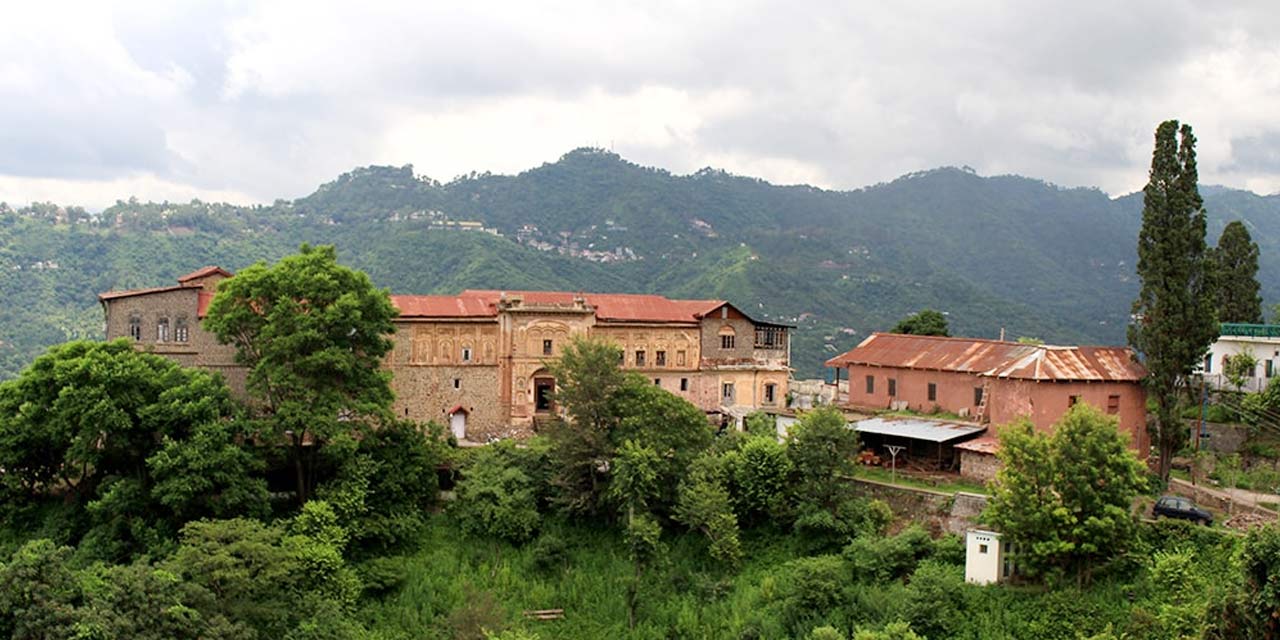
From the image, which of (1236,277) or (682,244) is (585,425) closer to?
(1236,277)

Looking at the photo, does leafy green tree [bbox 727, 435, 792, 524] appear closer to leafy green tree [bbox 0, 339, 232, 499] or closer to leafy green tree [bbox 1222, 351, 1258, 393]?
leafy green tree [bbox 1222, 351, 1258, 393]

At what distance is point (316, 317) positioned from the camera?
1209 inches

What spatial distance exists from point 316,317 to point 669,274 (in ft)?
213

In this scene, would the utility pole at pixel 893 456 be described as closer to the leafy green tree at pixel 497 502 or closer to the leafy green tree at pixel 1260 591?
the leafy green tree at pixel 497 502

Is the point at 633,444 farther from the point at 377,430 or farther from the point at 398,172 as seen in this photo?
the point at 398,172

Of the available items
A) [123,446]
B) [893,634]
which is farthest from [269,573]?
[893,634]

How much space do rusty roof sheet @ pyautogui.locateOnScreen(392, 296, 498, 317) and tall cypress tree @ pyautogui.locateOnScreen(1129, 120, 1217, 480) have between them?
2338 cm

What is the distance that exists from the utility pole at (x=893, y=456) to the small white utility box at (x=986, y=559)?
18.4ft

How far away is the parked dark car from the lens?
25297 mm

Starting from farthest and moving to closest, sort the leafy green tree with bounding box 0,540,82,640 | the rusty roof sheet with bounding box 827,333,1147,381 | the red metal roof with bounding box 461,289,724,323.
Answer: the red metal roof with bounding box 461,289,724,323 < the rusty roof sheet with bounding box 827,333,1147,381 < the leafy green tree with bounding box 0,540,82,640

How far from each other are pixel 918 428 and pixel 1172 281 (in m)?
8.84

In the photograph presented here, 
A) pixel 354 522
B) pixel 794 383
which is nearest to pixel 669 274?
pixel 794 383

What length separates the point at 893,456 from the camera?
3191cm

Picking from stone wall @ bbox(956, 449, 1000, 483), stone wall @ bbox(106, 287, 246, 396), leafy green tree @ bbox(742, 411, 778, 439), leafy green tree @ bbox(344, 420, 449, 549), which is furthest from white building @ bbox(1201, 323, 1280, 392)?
stone wall @ bbox(106, 287, 246, 396)
